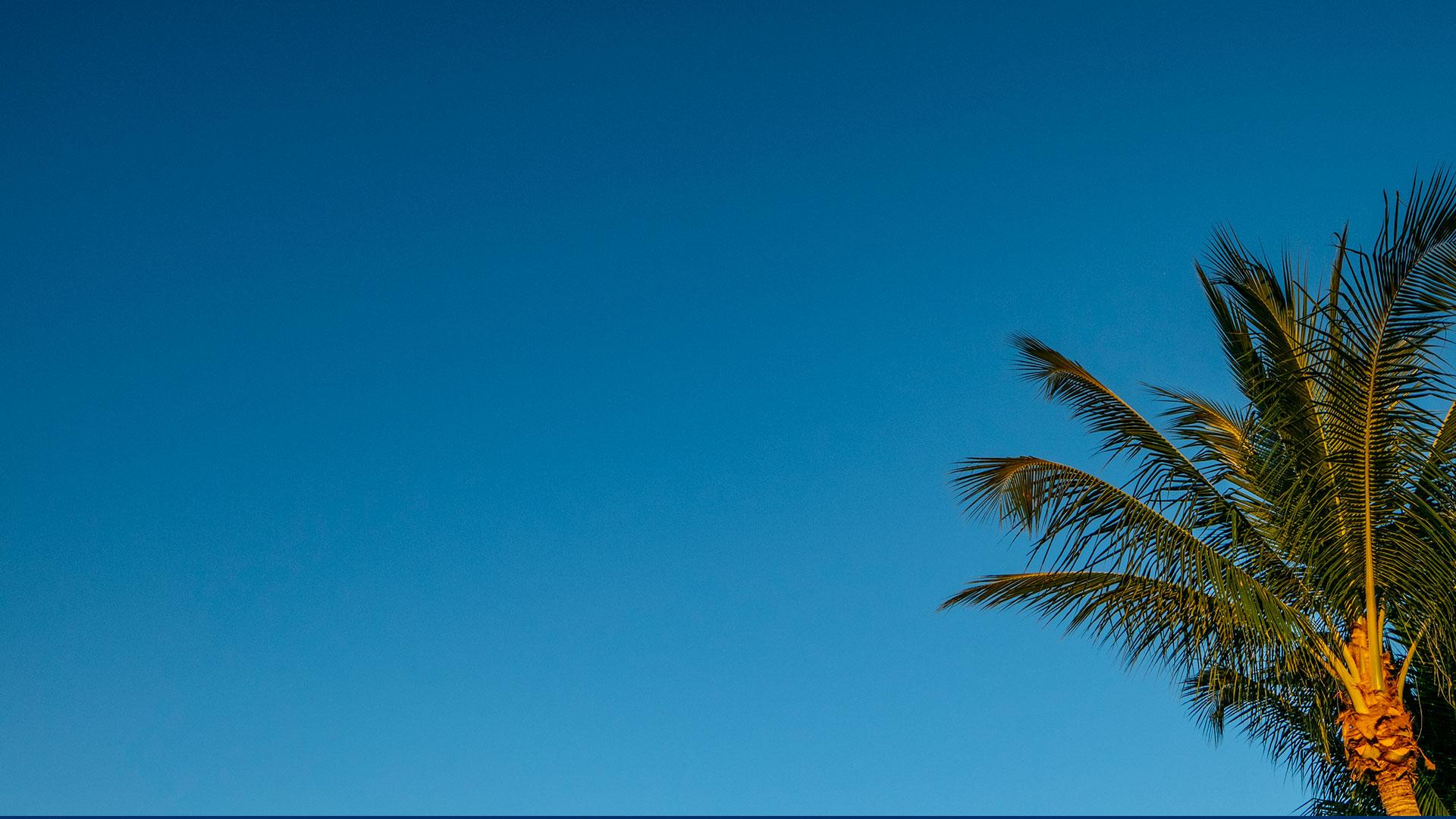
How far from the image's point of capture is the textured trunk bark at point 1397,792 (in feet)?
28.4

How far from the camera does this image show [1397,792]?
8.73 meters

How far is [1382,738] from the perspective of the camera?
878 centimetres

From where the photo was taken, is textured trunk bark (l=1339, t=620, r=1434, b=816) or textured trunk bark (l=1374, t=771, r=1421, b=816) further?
textured trunk bark (l=1339, t=620, r=1434, b=816)

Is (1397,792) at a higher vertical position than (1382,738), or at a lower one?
lower

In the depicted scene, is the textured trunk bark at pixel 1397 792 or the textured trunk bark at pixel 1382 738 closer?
the textured trunk bark at pixel 1397 792

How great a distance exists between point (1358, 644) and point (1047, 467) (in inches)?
116

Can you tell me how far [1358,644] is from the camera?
9234mm

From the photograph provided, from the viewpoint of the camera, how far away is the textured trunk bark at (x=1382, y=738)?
28.7ft

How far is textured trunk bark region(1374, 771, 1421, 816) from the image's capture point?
341 inches

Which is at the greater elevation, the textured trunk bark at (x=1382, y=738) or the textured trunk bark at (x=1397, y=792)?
the textured trunk bark at (x=1382, y=738)

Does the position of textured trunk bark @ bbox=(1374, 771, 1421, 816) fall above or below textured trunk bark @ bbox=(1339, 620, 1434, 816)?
below

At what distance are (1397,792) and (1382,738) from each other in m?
0.43

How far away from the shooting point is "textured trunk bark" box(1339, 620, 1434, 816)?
876 cm

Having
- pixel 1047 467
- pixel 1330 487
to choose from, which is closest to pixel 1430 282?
pixel 1330 487
